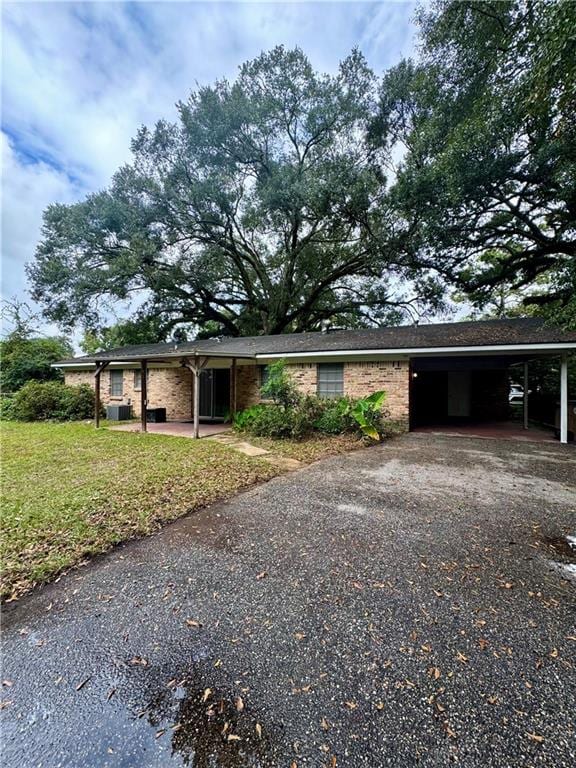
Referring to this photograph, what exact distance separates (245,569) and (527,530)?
315cm

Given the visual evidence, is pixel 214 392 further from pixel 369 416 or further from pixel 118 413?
pixel 369 416

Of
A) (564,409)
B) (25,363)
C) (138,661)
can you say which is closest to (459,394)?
(564,409)

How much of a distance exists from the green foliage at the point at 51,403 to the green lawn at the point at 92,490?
Result: 5.17 metres

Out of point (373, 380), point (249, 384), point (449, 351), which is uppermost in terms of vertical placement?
point (449, 351)

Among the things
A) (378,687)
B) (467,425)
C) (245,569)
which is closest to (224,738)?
(378,687)

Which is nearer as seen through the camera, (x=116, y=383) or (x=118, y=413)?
(x=118, y=413)

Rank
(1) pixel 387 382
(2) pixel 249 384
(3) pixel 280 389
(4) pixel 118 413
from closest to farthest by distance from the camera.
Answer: (3) pixel 280 389 → (1) pixel 387 382 → (2) pixel 249 384 → (4) pixel 118 413

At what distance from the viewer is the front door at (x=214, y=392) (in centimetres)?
1384

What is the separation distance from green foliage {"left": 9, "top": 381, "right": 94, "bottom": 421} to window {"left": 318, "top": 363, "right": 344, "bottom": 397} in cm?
1005

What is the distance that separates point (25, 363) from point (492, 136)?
21098mm

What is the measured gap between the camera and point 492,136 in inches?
350

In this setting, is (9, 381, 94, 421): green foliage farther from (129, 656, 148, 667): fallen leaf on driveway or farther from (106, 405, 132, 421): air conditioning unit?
(129, 656, 148, 667): fallen leaf on driveway

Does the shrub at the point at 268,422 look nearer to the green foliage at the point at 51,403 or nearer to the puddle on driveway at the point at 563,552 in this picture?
the puddle on driveway at the point at 563,552

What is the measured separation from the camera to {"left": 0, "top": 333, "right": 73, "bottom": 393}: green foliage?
1669 cm
